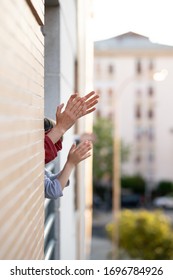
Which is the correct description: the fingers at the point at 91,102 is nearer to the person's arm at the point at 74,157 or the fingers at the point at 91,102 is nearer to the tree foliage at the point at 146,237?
the person's arm at the point at 74,157

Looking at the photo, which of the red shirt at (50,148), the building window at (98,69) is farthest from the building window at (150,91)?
the red shirt at (50,148)

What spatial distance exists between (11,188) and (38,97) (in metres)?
0.81

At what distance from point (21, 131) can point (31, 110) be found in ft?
0.99

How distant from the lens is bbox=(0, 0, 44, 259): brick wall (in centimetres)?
197

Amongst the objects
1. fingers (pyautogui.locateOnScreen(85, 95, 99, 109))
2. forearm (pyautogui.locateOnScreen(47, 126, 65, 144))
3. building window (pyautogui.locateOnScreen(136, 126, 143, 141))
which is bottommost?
building window (pyautogui.locateOnScreen(136, 126, 143, 141))

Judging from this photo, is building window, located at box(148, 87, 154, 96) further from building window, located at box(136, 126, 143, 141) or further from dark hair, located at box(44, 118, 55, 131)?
dark hair, located at box(44, 118, 55, 131)

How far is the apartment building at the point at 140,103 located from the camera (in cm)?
3011

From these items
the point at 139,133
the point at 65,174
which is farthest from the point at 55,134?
the point at 139,133

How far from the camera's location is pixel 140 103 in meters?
32.1

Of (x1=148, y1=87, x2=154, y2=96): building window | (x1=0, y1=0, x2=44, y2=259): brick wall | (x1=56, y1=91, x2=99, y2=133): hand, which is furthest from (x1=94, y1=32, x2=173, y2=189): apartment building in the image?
(x1=0, y1=0, x2=44, y2=259): brick wall

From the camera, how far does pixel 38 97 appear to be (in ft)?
9.23

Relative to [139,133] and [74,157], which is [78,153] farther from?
[139,133]
